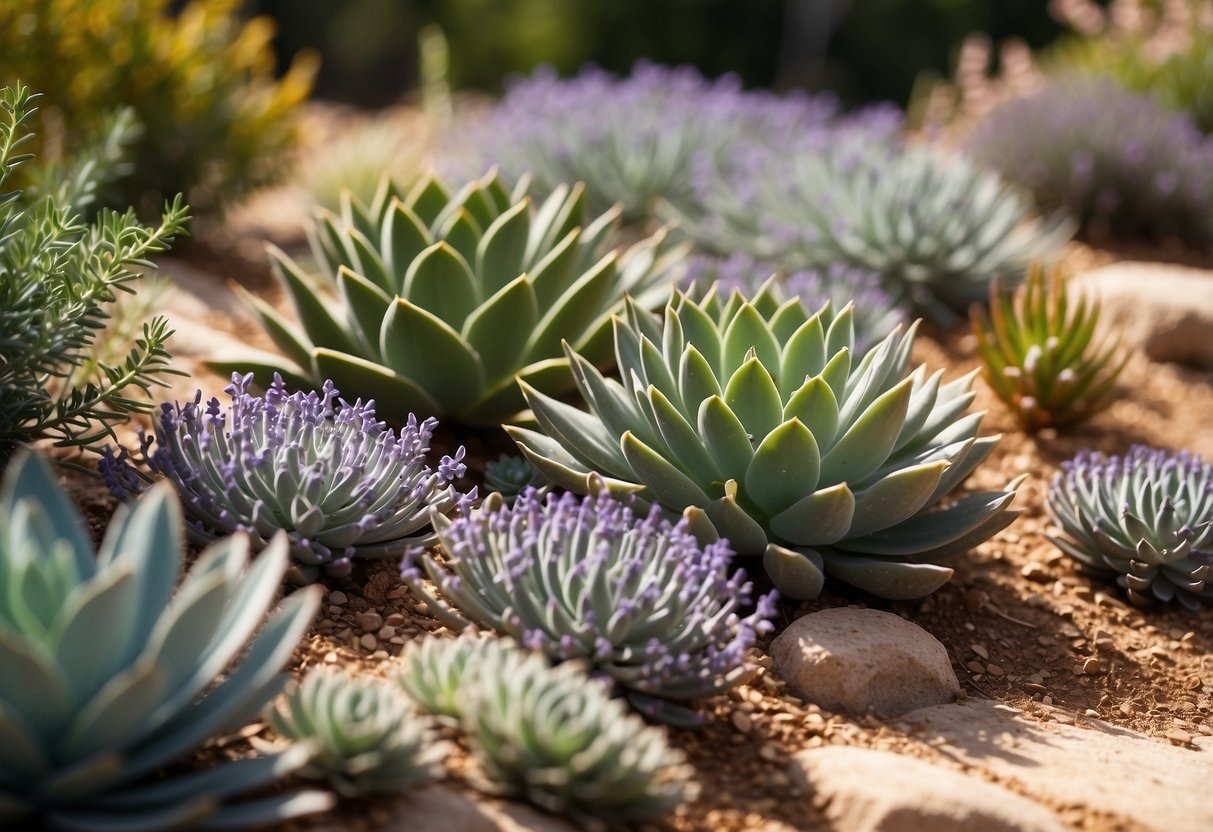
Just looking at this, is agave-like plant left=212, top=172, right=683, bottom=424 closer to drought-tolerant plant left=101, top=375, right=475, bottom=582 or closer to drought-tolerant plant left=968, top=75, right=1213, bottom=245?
drought-tolerant plant left=101, top=375, right=475, bottom=582

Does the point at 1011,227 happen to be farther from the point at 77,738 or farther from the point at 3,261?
the point at 77,738

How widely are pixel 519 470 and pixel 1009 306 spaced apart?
2.35 m

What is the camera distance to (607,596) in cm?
256

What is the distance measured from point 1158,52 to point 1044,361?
476 centimetres

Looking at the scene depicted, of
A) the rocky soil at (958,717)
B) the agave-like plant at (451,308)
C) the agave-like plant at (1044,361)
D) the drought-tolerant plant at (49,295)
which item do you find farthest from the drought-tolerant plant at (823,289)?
the drought-tolerant plant at (49,295)

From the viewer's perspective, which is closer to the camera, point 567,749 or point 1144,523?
point 567,749

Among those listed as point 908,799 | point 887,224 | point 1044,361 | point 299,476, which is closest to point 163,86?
point 887,224

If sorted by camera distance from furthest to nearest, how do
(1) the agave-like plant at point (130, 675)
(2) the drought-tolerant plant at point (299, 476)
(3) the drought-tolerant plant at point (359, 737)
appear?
(2) the drought-tolerant plant at point (299, 476), (3) the drought-tolerant plant at point (359, 737), (1) the agave-like plant at point (130, 675)

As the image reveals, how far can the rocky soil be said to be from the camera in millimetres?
2434

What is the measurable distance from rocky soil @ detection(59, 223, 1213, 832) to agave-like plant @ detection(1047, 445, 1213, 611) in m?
0.10

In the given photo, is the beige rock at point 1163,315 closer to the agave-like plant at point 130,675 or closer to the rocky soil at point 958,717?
the rocky soil at point 958,717

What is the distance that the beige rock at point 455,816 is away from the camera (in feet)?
7.19

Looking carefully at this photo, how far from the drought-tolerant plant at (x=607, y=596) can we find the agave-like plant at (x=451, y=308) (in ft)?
2.83

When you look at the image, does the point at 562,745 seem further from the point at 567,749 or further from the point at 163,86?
the point at 163,86
